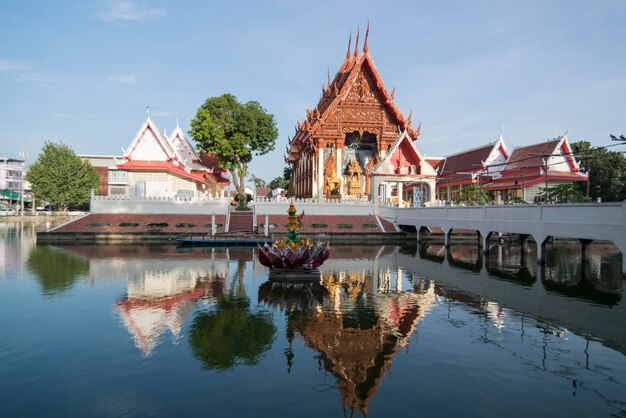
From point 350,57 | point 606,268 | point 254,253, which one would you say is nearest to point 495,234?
point 606,268

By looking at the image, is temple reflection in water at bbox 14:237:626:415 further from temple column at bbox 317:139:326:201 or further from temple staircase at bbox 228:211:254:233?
temple column at bbox 317:139:326:201

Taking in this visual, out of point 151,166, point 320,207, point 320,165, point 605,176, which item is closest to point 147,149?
point 151,166

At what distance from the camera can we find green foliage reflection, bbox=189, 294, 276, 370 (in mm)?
9273

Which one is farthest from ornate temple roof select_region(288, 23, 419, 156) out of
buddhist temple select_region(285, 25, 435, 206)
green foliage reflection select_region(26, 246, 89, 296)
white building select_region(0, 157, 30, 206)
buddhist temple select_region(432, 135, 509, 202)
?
white building select_region(0, 157, 30, 206)

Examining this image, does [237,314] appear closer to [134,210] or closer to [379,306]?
[379,306]

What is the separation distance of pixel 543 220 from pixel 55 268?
76.4 feet

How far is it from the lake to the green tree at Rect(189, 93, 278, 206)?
1140 inches

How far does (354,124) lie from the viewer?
46.5 m

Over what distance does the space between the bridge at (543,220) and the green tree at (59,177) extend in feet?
178

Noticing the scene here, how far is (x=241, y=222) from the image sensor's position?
129 feet

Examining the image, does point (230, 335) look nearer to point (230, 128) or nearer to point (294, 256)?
point (294, 256)

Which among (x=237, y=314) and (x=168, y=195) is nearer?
(x=237, y=314)

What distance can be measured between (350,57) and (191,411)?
50905 millimetres

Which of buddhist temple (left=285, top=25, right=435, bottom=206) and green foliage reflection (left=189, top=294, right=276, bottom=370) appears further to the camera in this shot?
buddhist temple (left=285, top=25, right=435, bottom=206)
